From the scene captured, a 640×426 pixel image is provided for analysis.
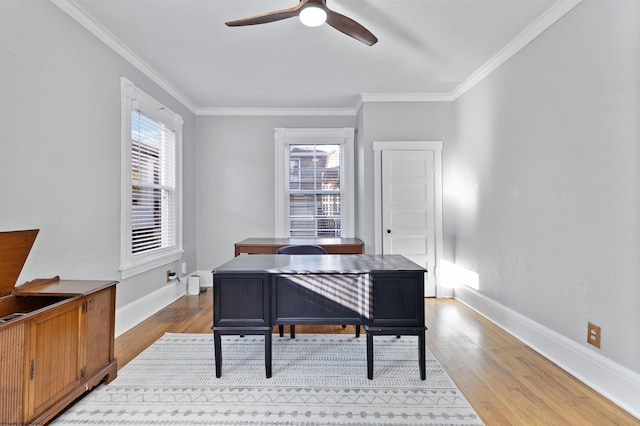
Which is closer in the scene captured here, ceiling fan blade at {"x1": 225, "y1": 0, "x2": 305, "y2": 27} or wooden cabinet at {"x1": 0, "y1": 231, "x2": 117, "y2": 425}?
wooden cabinet at {"x1": 0, "y1": 231, "x2": 117, "y2": 425}

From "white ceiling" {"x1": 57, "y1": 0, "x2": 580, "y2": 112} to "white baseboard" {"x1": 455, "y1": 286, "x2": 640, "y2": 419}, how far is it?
2.54 meters

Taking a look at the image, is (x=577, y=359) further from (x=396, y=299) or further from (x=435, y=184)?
(x=435, y=184)

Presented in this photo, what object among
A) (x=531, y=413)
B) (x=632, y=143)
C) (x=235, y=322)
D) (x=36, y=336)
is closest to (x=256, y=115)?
(x=235, y=322)

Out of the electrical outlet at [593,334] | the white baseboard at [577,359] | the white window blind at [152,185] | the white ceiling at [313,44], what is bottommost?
the white baseboard at [577,359]

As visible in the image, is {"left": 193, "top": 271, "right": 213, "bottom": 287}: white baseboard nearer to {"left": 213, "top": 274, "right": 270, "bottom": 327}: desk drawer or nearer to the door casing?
the door casing

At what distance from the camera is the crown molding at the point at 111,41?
2.52 meters

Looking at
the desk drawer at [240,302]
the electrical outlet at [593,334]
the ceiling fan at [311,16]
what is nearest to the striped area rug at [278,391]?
the desk drawer at [240,302]

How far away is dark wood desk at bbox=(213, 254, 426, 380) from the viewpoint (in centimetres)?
224

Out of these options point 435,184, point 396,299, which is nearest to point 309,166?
point 435,184

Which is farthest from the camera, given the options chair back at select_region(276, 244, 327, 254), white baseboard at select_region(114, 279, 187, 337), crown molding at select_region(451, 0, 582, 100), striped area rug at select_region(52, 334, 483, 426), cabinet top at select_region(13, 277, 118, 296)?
chair back at select_region(276, 244, 327, 254)

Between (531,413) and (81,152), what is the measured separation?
3734 millimetres

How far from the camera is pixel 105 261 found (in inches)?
117

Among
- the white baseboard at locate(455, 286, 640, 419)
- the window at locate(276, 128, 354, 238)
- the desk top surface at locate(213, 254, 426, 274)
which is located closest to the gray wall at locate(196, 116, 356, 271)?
the window at locate(276, 128, 354, 238)

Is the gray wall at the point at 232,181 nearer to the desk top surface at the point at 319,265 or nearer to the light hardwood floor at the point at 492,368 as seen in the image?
the light hardwood floor at the point at 492,368
